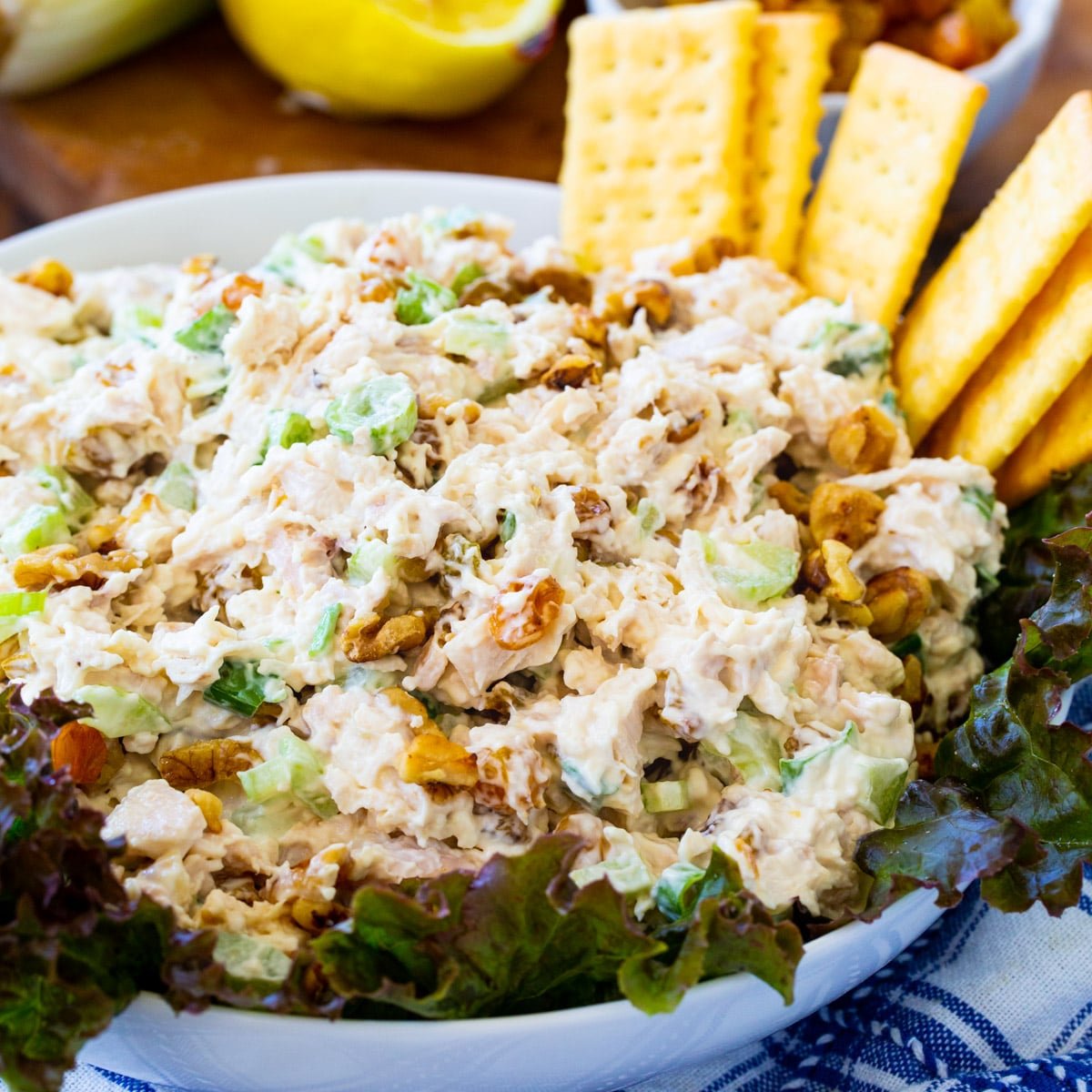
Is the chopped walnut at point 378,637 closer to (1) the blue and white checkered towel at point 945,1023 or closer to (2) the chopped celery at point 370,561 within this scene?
(2) the chopped celery at point 370,561

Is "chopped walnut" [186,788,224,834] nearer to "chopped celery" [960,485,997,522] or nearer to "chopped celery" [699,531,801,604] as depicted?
"chopped celery" [699,531,801,604]

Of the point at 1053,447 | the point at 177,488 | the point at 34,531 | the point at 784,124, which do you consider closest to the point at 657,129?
the point at 784,124

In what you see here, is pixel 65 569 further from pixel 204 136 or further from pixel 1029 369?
pixel 204 136

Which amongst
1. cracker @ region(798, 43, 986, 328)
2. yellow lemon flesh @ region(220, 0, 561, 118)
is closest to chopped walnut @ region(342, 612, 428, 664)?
cracker @ region(798, 43, 986, 328)

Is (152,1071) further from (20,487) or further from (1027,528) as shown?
(1027,528)

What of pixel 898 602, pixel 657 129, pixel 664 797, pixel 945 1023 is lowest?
pixel 945 1023

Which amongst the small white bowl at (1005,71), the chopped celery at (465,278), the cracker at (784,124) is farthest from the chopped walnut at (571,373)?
the small white bowl at (1005,71)

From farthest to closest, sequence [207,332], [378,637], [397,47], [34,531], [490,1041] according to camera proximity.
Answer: [397,47] < [207,332] < [34,531] < [378,637] < [490,1041]

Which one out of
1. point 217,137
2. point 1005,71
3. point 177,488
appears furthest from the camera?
point 217,137
